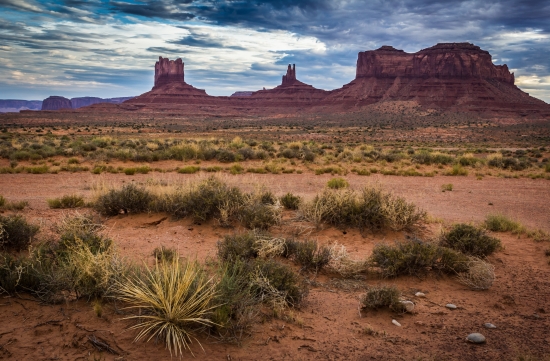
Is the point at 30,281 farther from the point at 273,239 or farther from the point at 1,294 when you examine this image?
the point at 273,239

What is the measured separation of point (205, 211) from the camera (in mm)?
9195

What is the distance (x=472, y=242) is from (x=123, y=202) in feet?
25.9

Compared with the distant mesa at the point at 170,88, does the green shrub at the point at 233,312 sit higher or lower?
lower

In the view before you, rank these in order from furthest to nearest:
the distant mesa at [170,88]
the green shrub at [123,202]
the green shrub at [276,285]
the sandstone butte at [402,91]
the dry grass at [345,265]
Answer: the distant mesa at [170,88] → the sandstone butte at [402,91] → the green shrub at [123,202] → the dry grass at [345,265] → the green shrub at [276,285]

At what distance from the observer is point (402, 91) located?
426 ft

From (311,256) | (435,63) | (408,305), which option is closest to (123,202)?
(311,256)

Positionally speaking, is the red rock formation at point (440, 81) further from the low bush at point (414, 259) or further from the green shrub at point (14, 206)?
the green shrub at point (14, 206)

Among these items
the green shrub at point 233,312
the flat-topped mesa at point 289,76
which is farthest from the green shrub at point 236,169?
the flat-topped mesa at point 289,76

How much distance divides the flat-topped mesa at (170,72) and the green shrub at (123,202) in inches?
6841

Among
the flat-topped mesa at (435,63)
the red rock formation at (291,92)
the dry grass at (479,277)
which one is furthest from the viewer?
the red rock formation at (291,92)

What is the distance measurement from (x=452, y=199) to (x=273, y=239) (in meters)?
9.67

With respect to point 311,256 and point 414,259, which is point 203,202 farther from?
point 414,259

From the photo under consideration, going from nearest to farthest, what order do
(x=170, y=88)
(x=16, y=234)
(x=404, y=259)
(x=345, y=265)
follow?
(x=404, y=259) → (x=345, y=265) → (x=16, y=234) → (x=170, y=88)

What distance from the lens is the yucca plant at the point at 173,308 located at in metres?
4.16
